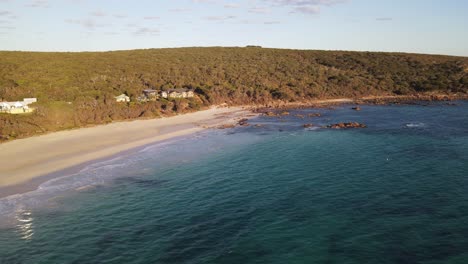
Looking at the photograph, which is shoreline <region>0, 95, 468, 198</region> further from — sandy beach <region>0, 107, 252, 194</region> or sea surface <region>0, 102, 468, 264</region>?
sea surface <region>0, 102, 468, 264</region>

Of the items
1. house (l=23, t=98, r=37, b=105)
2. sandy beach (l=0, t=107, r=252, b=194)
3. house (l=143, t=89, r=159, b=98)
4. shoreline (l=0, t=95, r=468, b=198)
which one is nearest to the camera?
shoreline (l=0, t=95, r=468, b=198)

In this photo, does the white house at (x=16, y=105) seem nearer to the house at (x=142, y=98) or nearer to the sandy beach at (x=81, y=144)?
the sandy beach at (x=81, y=144)

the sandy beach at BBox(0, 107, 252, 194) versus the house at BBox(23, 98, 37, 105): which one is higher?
the house at BBox(23, 98, 37, 105)

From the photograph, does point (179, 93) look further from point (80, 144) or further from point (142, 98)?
point (80, 144)

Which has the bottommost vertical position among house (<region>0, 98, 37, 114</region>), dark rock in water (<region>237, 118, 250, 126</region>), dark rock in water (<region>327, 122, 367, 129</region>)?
dark rock in water (<region>327, 122, 367, 129</region>)

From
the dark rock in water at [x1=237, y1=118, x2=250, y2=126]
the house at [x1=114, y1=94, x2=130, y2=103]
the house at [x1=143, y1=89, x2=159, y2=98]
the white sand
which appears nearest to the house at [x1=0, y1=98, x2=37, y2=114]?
the white sand

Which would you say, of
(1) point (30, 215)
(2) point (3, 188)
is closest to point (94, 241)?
(1) point (30, 215)

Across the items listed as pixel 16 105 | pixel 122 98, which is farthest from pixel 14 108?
pixel 122 98

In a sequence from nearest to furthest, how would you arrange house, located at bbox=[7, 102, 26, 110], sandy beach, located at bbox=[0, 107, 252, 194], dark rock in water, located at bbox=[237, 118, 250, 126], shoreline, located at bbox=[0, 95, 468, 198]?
shoreline, located at bbox=[0, 95, 468, 198] → sandy beach, located at bbox=[0, 107, 252, 194] → house, located at bbox=[7, 102, 26, 110] → dark rock in water, located at bbox=[237, 118, 250, 126]

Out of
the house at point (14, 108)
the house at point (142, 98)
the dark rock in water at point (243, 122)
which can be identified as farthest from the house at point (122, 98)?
the dark rock in water at point (243, 122)
